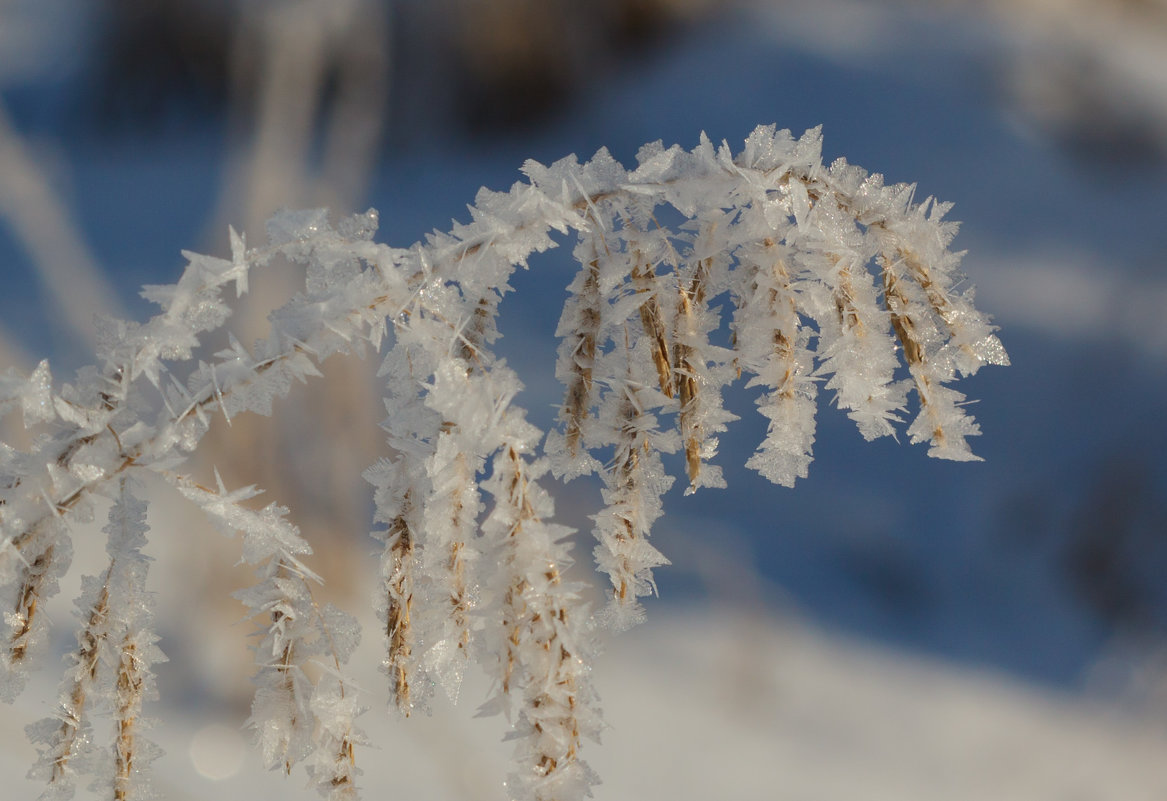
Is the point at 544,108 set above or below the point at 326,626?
above

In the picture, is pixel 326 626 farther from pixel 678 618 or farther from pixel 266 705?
pixel 678 618

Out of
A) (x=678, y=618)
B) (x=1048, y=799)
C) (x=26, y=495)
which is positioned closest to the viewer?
(x=26, y=495)

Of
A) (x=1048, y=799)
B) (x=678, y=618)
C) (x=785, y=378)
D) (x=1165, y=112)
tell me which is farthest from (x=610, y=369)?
(x=1165, y=112)

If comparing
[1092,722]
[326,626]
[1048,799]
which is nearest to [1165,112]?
[1092,722]

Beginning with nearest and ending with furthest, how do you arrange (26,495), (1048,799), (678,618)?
(26,495), (1048,799), (678,618)

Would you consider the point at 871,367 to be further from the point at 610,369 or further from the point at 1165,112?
the point at 1165,112

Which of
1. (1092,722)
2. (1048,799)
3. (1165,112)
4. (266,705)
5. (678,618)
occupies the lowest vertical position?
(266,705)

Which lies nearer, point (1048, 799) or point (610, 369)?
point (610, 369)
